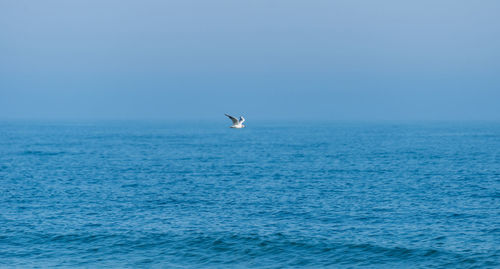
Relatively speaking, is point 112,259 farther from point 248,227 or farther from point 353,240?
point 353,240

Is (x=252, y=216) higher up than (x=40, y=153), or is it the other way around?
(x=40, y=153)

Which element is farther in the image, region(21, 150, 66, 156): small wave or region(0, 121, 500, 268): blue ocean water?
region(21, 150, 66, 156): small wave

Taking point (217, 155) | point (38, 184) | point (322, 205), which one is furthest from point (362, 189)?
point (217, 155)

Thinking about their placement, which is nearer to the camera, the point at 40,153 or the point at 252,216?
the point at 252,216

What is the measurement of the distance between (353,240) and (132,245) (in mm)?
11938

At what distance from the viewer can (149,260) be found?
27.3 meters

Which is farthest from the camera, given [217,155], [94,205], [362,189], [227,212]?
[217,155]

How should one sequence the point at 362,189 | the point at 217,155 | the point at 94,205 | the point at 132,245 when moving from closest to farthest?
the point at 132,245, the point at 94,205, the point at 362,189, the point at 217,155

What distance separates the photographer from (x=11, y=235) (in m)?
31.1

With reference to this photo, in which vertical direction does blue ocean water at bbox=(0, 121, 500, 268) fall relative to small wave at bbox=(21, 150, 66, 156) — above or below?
below

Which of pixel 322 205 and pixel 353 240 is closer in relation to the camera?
pixel 353 240

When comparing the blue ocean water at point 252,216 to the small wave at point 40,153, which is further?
the small wave at point 40,153

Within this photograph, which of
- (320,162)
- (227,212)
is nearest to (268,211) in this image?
(227,212)

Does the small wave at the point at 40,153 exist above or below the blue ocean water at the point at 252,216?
above
